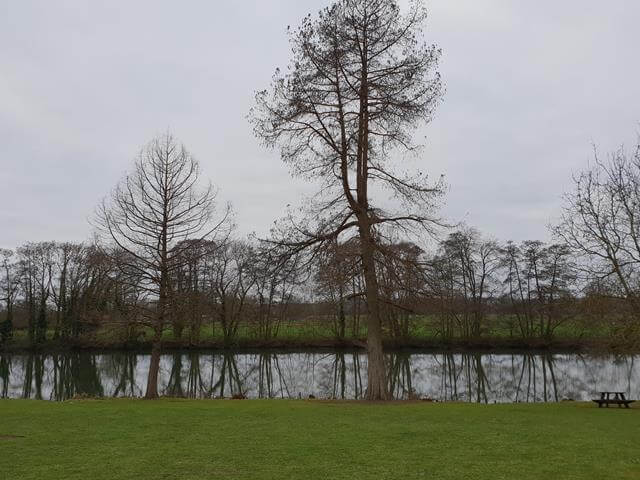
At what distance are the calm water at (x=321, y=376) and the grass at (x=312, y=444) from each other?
11.7 meters

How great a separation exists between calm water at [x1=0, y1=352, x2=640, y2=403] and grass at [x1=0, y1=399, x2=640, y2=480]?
38.4 feet

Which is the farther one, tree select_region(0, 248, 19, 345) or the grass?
tree select_region(0, 248, 19, 345)

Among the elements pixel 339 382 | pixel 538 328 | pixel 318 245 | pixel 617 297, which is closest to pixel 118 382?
pixel 339 382

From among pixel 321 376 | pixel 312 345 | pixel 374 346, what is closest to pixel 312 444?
pixel 374 346

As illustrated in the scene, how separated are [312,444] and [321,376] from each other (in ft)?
87.1

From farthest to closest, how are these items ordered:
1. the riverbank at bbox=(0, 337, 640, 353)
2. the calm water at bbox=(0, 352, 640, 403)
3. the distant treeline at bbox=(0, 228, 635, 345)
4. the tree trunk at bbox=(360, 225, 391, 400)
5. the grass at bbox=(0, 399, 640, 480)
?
the riverbank at bbox=(0, 337, 640, 353), the distant treeline at bbox=(0, 228, 635, 345), the calm water at bbox=(0, 352, 640, 403), the tree trunk at bbox=(360, 225, 391, 400), the grass at bbox=(0, 399, 640, 480)

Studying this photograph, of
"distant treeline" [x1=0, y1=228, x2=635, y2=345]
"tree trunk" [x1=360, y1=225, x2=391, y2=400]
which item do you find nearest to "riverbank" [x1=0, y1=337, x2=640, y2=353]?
"distant treeline" [x1=0, y1=228, x2=635, y2=345]

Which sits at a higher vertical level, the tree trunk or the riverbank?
the tree trunk

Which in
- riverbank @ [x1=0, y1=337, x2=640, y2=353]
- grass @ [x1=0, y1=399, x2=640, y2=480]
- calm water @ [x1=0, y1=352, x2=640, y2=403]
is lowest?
calm water @ [x1=0, y1=352, x2=640, y2=403]

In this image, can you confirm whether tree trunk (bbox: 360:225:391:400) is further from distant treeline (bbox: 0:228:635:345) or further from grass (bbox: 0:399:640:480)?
distant treeline (bbox: 0:228:635:345)

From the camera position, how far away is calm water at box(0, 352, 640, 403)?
28.8 meters

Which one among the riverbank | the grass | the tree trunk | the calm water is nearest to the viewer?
the grass

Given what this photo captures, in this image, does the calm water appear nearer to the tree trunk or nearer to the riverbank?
the riverbank

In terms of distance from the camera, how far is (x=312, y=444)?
30.9 feet
